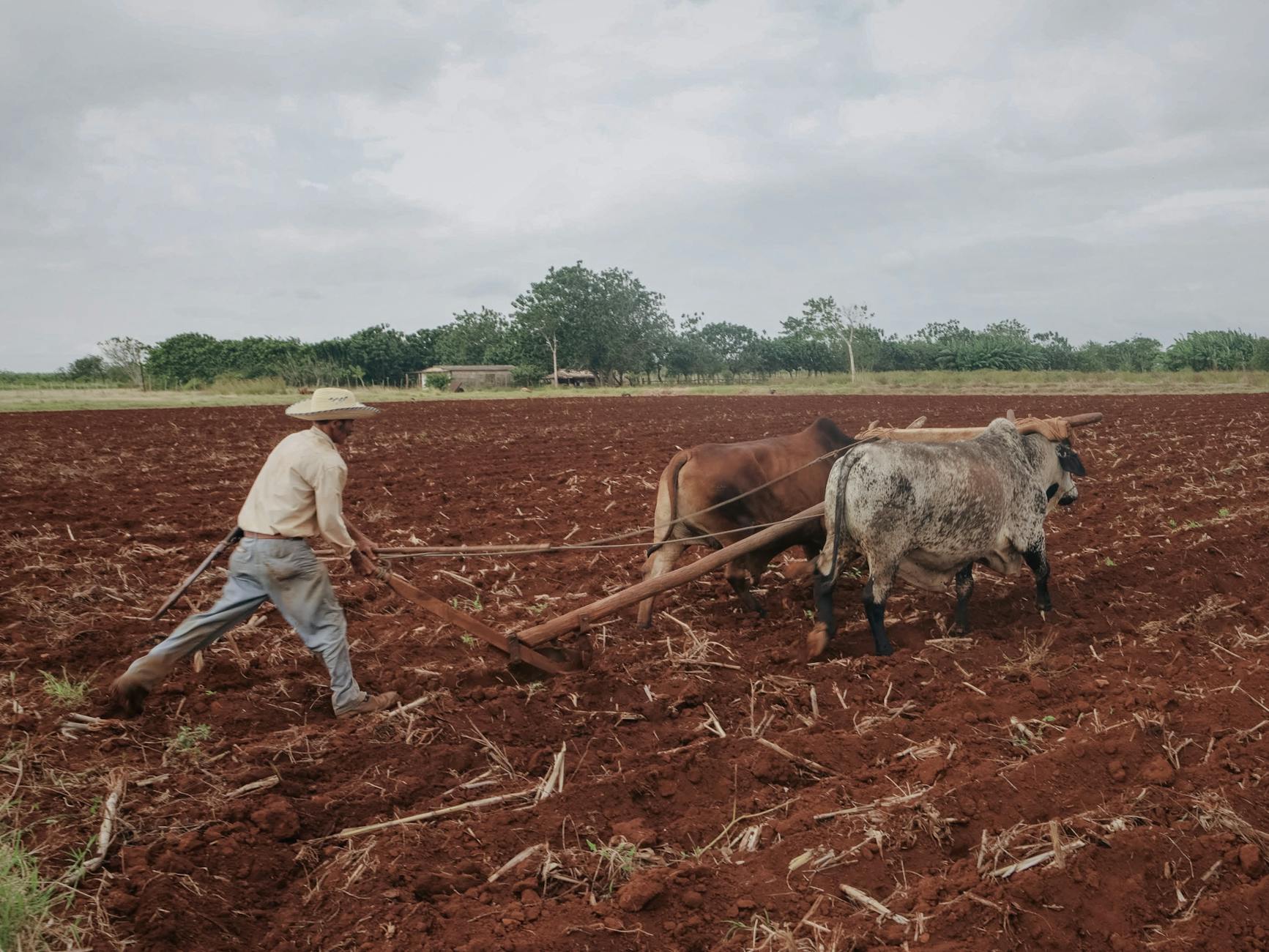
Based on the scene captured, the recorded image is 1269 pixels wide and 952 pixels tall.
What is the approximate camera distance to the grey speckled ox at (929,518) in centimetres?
627

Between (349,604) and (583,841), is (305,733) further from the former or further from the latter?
(349,604)

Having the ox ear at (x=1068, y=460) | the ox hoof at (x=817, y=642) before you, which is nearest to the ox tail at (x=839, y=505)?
the ox hoof at (x=817, y=642)

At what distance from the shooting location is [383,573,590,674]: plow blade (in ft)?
16.5

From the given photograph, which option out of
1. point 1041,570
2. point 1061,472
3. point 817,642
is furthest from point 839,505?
point 1061,472

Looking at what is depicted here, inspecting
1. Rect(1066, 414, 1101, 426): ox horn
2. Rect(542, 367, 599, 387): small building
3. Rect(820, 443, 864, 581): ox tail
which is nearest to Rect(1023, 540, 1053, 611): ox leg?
Rect(1066, 414, 1101, 426): ox horn

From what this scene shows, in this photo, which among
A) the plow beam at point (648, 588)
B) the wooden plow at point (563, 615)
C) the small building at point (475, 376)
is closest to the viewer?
the wooden plow at point (563, 615)

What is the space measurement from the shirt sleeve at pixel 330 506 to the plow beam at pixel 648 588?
1.26m

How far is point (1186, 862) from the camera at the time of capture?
3377mm

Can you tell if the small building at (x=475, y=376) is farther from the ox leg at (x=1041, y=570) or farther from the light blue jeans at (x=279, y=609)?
the light blue jeans at (x=279, y=609)

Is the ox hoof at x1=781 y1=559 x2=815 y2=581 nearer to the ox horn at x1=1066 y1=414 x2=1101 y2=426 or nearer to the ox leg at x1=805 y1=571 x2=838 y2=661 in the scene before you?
the ox leg at x1=805 y1=571 x2=838 y2=661

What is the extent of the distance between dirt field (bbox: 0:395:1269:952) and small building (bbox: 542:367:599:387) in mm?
61023

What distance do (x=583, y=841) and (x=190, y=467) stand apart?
1431 centimetres

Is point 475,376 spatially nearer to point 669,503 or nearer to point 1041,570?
point 669,503

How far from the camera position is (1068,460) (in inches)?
284
